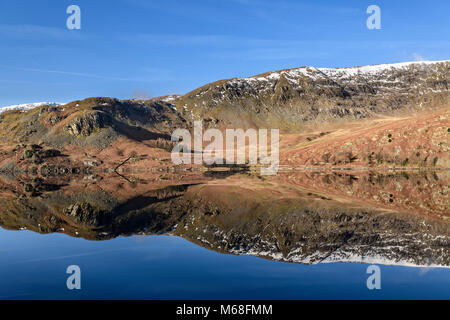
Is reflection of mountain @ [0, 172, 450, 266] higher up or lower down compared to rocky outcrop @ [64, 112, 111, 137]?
lower down

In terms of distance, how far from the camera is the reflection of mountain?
19.8m

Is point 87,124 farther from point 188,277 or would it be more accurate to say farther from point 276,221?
point 188,277

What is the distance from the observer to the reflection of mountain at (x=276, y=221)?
19781 millimetres

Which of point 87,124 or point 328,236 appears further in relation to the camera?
point 87,124

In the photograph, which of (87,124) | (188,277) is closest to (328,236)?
(188,277)

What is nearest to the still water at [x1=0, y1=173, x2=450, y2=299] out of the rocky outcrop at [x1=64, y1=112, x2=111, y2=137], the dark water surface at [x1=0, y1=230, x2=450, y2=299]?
the dark water surface at [x1=0, y1=230, x2=450, y2=299]

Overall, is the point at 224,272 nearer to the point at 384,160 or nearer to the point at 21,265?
the point at 21,265

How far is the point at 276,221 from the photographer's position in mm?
27781

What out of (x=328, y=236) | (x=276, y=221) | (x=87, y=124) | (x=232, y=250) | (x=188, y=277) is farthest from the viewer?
(x=87, y=124)

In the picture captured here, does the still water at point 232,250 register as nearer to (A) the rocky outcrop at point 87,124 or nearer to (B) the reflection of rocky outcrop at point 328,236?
(B) the reflection of rocky outcrop at point 328,236

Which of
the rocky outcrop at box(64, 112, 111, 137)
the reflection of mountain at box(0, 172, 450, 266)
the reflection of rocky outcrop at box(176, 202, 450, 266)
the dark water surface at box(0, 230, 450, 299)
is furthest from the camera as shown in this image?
the rocky outcrop at box(64, 112, 111, 137)

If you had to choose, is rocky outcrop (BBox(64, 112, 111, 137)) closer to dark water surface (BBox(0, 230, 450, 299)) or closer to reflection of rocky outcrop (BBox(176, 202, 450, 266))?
reflection of rocky outcrop (BBox(176, 202, 450, 266))

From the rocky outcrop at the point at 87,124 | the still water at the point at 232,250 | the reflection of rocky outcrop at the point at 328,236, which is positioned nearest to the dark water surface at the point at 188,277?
the still water at the point at 232,250
